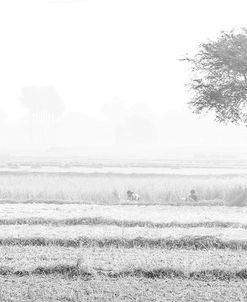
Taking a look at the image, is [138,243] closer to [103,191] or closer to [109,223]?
[109,223]

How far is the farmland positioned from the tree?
20.4 ft

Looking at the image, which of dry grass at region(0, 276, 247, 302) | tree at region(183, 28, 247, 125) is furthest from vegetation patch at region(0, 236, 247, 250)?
tree at region(183, 28, 247, 125)

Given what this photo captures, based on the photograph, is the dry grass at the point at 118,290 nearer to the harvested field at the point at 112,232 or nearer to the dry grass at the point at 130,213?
the harvested field at the point at 112,232

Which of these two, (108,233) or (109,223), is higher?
(108,233)

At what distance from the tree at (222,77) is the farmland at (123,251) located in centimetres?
621

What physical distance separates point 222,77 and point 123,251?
68.6 ft

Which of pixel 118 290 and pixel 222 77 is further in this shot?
pixel 222 77

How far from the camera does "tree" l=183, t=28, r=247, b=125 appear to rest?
120ft

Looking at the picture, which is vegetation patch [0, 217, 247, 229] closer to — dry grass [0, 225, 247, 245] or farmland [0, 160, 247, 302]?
farmland [0, 160, 247, 302]

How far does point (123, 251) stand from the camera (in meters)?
19.2

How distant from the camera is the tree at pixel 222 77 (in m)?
36.7

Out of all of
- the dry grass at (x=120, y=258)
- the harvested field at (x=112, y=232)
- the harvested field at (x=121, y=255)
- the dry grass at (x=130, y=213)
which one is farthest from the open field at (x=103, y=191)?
the dry grass at (x=120, y=258)

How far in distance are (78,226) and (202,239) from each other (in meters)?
5.91

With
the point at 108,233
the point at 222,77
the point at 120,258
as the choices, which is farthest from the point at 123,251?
the point at 222,77
